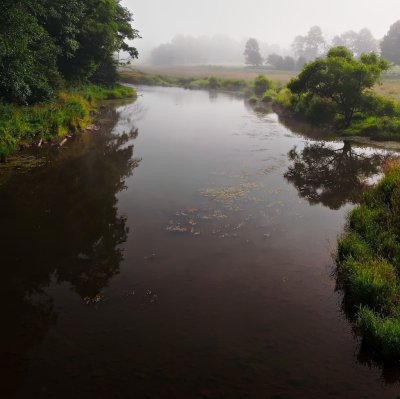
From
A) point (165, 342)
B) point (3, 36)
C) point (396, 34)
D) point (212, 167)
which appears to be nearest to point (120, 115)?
point (3, 36)

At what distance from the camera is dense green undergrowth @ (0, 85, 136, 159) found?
23402 millimetres

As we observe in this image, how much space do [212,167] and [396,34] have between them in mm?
123998

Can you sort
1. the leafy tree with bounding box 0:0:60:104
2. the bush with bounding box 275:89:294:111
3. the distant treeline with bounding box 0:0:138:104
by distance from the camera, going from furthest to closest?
the bush with bounding box 275:89:294:111 < the distant treeline with bounding box 0:0:138:104 < the leafy tree with bounding box 0:0:60:104

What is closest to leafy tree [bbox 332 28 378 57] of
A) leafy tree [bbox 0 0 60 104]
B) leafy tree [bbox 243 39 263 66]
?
leafy tree [bbox 243 39 263 66]

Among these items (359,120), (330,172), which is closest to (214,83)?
(359,120)

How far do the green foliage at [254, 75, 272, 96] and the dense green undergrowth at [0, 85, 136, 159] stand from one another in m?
51.1

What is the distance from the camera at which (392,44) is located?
386 feet

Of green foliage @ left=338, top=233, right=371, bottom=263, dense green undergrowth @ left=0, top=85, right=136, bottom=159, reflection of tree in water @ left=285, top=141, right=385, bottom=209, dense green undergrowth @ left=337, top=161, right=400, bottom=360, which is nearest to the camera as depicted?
dense green undergrowth @ left=337, top=161, right=400, bottom=360

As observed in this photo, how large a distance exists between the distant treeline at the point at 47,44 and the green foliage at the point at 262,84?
32936 mm

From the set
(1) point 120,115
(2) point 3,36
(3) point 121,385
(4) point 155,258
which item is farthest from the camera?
(1) point 120,115

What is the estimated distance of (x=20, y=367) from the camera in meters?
8.15

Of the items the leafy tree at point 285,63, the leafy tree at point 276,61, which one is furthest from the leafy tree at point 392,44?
the leafy tree at point 276,61

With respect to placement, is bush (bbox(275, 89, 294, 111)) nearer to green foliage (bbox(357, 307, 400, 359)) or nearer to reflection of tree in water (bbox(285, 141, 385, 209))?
reflection of tree in water (bbox(285, 141, 385, 209))

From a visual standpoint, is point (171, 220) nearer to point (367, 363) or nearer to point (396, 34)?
point (367, 363)
